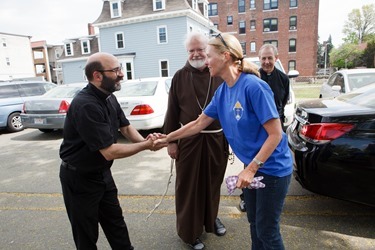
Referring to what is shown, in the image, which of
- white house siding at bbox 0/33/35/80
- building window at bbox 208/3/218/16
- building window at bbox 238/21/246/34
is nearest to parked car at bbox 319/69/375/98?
building window at bbox 238/21/246/34

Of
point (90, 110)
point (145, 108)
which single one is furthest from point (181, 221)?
point (145, 108)

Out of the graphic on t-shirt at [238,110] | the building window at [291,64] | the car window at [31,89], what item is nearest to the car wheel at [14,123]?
the car window at [31,89]

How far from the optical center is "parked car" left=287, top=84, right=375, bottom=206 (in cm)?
268

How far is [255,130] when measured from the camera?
1838 mm

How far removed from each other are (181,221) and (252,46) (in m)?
41.6

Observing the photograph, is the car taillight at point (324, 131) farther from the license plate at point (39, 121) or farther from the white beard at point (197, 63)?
the license plate at point (39, 121)

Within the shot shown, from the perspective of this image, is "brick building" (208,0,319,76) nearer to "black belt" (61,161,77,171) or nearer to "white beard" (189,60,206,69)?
"white beard" (189,60,206,69)

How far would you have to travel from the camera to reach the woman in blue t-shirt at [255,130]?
1.77m

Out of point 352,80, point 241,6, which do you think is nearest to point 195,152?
point 352,80

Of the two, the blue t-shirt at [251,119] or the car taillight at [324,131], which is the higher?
the blue t-shirt at [251,119]

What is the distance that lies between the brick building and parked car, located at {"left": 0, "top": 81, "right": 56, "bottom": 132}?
35591 mm

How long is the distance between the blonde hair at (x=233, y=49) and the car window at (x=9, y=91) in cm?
959

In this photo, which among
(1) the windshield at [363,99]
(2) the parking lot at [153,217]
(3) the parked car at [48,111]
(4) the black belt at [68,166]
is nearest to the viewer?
(4) the black belt at [68,166]

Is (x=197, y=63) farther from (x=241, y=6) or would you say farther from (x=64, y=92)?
(x=241, y=6)
